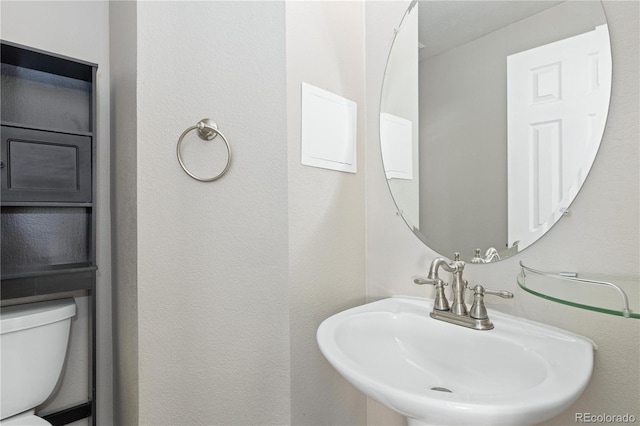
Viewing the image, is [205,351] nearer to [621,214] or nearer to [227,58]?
[227,58]

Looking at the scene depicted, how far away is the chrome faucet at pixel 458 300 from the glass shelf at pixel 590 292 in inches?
4.7

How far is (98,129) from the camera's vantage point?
4.42 feet

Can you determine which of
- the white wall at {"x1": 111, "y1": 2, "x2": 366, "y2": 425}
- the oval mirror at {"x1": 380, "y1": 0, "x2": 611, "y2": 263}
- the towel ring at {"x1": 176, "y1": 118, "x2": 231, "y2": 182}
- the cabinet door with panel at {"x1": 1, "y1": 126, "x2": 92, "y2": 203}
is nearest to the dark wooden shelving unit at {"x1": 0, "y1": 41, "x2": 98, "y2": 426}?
the cabinet door with panel at {"x1": 1, "y1": 126, "x2": 92, "y2": 203}

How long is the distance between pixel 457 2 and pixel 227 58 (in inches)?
29.5

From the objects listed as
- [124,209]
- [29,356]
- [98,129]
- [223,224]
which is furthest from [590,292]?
[98,129]

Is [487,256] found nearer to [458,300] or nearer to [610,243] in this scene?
[458,300]

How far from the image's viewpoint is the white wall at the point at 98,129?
1.24 metres

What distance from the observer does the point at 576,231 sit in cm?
81

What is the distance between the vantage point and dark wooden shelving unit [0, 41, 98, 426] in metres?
1.10

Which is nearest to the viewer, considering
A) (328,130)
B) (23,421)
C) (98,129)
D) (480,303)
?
(480,303)

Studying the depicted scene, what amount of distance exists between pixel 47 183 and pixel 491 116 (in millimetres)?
1465

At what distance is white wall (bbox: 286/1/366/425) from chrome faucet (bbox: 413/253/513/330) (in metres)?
0.33

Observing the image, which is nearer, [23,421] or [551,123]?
[551,123]

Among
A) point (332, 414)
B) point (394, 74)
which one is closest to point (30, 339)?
point (332, 414)
